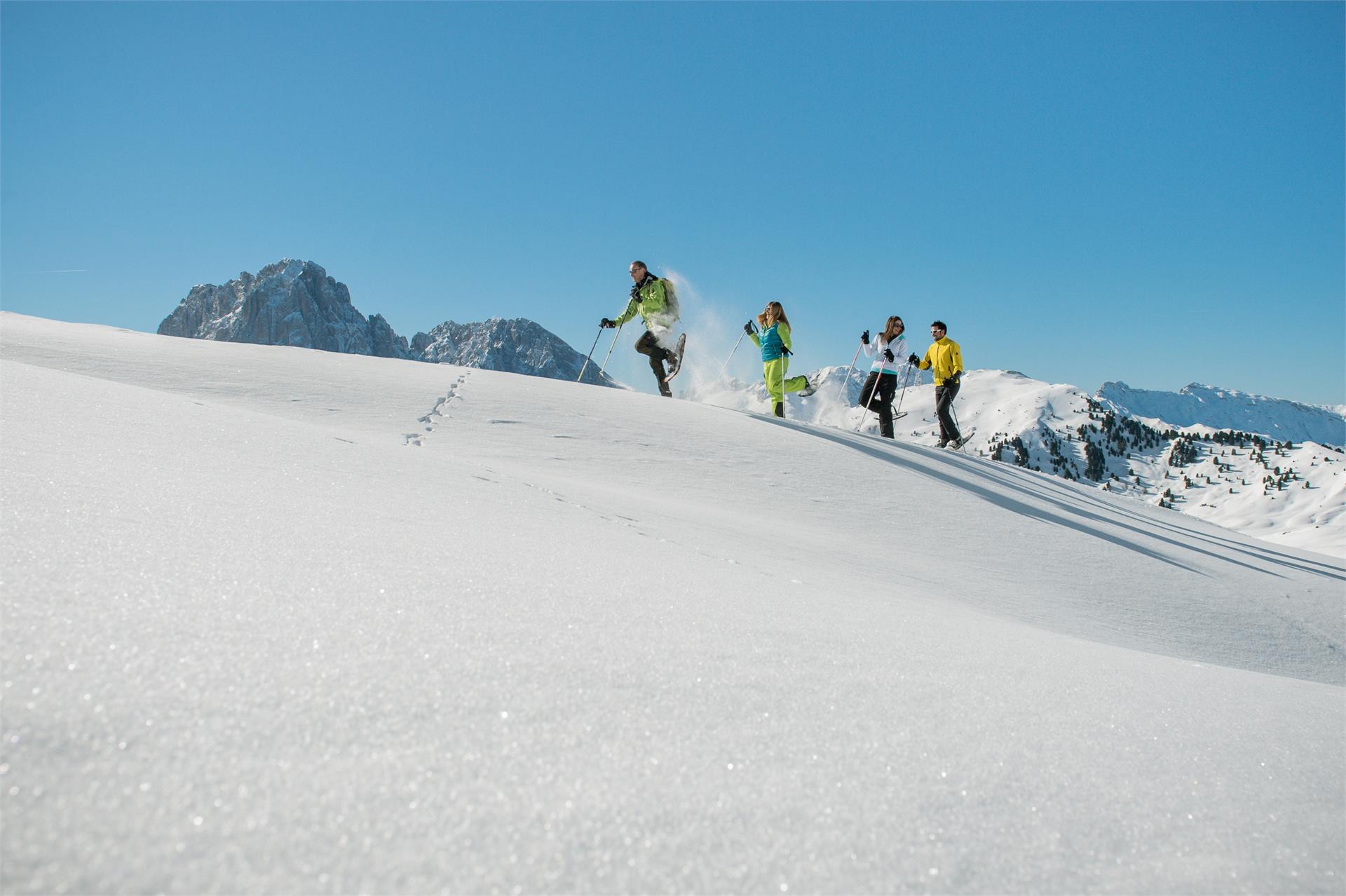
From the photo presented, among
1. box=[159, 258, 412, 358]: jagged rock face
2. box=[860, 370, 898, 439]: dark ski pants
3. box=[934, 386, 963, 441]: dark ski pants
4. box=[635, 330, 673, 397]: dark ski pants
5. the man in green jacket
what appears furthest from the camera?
box=[159, 258, 412, 358]: jagged rock face

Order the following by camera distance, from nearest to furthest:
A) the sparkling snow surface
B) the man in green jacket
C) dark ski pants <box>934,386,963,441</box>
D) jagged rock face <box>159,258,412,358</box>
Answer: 1. the sparkling snow surface
2. the man in green jacket
3. dark ski pants <box>934,386,963,441</box>
4. jagged rock face <box>159,258,412,358</box>

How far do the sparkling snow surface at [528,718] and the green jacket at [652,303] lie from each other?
332 inches

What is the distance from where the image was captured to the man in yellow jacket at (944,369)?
1180 cm

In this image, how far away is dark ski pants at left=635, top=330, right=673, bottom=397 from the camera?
11375mm

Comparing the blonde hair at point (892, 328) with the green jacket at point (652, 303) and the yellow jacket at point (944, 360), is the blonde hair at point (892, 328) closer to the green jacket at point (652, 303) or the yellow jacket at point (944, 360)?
the yellow jacket at point (944, 360)

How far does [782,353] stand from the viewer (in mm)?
11336

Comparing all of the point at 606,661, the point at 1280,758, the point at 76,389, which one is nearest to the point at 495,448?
the point at 76,389

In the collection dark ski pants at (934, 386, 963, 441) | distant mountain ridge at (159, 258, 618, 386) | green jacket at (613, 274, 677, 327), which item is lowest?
dark ski pants at (934, 386, 963, 441)

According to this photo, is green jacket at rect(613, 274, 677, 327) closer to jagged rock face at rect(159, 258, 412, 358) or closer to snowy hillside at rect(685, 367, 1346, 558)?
snowy hillside at rect(685, 367, 1346, 558)

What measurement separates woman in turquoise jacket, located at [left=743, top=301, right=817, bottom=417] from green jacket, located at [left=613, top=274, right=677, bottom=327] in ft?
5.41

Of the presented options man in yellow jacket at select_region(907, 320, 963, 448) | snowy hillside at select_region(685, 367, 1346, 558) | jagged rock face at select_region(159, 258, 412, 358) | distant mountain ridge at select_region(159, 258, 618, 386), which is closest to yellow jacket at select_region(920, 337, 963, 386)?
man in yellow jacket at select_region(907, 320, 963, 448)

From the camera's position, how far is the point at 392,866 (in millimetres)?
621

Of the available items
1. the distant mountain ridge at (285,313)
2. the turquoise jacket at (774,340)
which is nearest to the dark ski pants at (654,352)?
the turquoise jacket at (774,340)

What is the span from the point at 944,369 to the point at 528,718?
1222 centimetres
